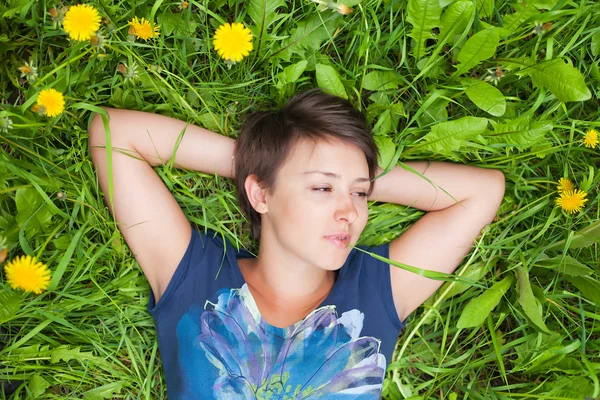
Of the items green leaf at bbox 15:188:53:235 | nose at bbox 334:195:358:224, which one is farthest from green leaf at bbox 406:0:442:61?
green leaf at bbox 15:188:53:235

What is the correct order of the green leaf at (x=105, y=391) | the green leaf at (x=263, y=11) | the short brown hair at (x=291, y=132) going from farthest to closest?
the green leaf at (x=105, y=391), the green leaf at (x=263, y=11), the short brown hair at (x=291, y=132)

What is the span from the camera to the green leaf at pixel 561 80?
88.5 inches

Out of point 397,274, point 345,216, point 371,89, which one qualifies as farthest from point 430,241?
point 371,89

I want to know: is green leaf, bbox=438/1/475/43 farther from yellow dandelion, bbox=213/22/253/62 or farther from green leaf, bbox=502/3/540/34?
yellow dandelion, bbox=213/22/253/62

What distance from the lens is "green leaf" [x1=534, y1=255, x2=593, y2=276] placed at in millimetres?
2384

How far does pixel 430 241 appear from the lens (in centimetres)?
240

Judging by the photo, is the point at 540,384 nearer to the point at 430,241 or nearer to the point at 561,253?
the point at 561,253

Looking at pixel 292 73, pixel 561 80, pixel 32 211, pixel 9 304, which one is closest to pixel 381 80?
pixel 292 73

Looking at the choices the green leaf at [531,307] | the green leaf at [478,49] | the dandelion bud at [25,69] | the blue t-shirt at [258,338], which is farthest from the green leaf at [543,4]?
the dandelion bud at [25,69]

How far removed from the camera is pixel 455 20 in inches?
92.0

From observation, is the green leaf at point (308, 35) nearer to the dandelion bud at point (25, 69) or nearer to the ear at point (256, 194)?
the ear at point (256, 194)

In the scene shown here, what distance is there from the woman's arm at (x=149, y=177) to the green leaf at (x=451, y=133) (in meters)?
0.90

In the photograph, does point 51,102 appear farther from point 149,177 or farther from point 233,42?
point 233,42

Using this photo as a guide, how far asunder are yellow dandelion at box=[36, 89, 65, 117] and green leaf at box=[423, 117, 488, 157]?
58.5 inches
